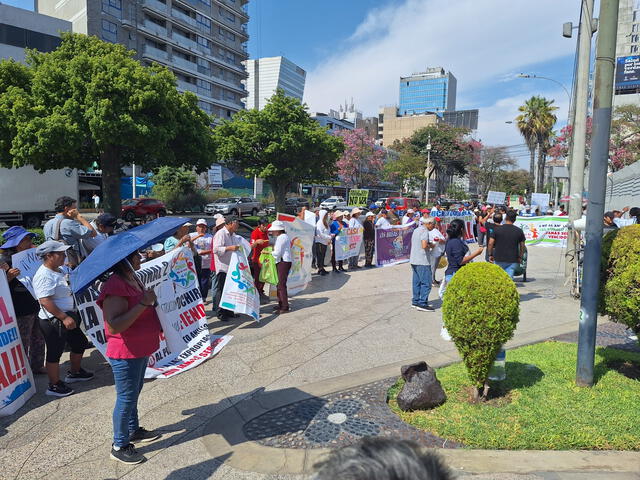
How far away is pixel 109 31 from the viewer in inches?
1778

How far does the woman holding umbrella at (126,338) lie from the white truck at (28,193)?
2268 cm

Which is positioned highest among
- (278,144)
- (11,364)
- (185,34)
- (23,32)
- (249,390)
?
(185,34)

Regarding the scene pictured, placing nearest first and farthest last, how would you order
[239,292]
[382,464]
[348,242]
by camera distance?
1. [382,464]
2. [239,292]
3. [348,242]

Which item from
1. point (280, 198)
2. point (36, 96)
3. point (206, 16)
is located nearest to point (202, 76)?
point (206, 16)

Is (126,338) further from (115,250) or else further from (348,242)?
(348,242)

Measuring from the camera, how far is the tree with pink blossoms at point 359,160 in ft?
163

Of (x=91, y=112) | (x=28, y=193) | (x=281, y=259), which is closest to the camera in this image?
(x=281, y=259)

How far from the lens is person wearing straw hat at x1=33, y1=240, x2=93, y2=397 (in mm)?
4551

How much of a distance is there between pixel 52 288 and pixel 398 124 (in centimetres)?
12400

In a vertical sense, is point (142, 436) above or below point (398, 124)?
below

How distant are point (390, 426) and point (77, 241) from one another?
5521 mm

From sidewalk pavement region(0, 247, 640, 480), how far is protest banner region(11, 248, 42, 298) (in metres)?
1.16

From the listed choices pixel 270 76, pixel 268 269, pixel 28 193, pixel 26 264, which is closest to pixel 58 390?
pixel 26 264

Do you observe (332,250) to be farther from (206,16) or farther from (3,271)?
(206,16)
